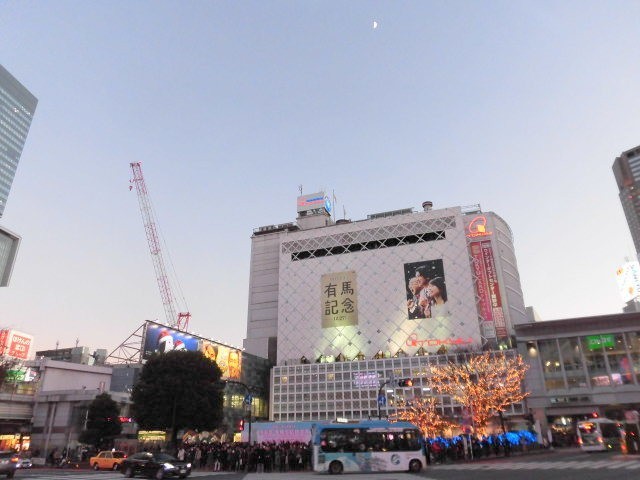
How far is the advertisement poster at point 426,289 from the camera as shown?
76062mm

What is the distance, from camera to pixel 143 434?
57.0 meters

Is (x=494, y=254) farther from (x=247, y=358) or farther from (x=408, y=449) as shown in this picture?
(x=408, y=449)

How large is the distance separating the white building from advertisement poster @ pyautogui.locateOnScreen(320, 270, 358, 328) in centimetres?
19

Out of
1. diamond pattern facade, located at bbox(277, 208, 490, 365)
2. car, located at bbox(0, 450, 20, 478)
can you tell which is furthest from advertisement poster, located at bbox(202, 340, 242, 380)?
car, located at bbox(0, 450, 20, 478)

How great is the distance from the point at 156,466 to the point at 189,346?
4332cm

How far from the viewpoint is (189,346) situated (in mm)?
66000

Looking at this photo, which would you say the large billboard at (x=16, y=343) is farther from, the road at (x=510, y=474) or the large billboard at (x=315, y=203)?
the large billboard at (x=315, y=203)

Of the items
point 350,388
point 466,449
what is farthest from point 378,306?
point 466,449

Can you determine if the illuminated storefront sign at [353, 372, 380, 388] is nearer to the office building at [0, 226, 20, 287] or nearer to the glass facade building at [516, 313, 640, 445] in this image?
the glass facade building at [516, 313, 640, 445]

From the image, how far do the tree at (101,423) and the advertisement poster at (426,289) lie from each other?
48.1m

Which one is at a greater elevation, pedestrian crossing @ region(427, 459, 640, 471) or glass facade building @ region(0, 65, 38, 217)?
glass facade building @ region(0, 65, 38, 217)

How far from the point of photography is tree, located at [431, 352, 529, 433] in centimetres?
4603

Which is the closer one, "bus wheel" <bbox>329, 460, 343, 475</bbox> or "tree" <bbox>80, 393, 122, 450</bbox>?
"bus wheel" <bbox>329, 460, 343, 475</bbox>

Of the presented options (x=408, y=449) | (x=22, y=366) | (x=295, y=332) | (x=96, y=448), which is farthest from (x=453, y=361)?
(x=22, y=366)
